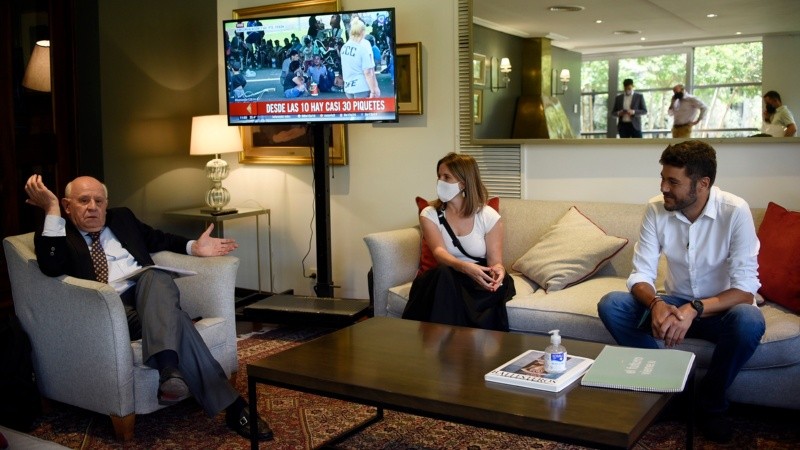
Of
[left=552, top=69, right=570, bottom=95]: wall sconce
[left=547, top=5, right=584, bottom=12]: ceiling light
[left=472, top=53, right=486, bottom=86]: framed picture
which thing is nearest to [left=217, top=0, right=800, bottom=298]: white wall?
[left=472, top=53, right=486, bottom=86]: framed picture

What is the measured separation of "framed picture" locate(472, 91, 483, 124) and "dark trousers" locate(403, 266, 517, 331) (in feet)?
4.09

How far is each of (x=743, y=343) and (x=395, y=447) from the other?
1300 millimetres

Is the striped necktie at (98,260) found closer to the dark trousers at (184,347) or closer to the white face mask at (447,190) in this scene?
the dark trousers at (184,347)

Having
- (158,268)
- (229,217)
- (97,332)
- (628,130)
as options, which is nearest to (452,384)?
(97,332)

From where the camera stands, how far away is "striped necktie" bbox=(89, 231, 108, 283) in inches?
136

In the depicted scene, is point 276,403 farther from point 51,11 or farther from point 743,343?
point 51,11

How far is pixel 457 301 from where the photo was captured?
3.68m

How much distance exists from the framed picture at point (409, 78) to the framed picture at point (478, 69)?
1.15ft

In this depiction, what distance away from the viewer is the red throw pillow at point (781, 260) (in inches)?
133

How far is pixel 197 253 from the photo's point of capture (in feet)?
12.1

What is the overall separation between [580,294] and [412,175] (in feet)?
5.21

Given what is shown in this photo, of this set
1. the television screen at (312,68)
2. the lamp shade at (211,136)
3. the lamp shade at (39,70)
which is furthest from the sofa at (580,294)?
the lamp shade at (39,70)

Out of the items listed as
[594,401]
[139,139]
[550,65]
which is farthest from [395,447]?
[139,139]

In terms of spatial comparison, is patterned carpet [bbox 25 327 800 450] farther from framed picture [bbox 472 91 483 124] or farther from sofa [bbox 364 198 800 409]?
framed picture [bbox 472 91 483 124]
